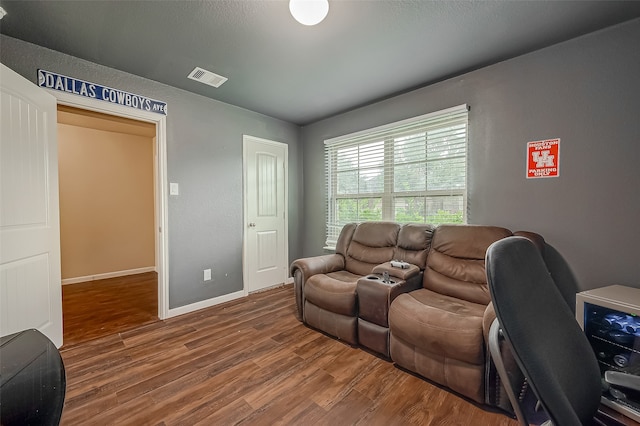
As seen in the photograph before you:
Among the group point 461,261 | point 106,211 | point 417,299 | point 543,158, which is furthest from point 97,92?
point 543,158

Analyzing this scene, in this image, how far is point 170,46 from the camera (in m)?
2.07

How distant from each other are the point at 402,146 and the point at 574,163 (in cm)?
143

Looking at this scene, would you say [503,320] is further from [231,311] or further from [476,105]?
[231,311]

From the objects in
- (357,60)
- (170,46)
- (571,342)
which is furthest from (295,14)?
(571,342)

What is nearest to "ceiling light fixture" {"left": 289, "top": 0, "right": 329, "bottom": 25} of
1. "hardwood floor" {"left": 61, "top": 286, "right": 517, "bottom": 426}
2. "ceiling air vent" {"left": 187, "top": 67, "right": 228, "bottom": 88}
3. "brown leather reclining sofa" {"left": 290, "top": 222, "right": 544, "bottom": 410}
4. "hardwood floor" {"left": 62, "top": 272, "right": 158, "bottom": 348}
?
"ceiling air vent" {"left": 187, "top": 67, "right": 228, "bottom": 88}

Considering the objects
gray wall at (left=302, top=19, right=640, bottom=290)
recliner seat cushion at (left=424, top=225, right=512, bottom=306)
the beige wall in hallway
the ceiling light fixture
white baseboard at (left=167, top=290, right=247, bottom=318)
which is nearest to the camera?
the ceiling light fixture

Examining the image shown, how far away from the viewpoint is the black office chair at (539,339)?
0.60 m

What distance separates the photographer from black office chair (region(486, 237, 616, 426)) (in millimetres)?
603

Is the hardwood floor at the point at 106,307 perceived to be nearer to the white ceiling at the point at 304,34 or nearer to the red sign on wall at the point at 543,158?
the white ceiling at the point at 304,34

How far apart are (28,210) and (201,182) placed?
1.40 meters

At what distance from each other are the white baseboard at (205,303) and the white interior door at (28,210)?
90cm

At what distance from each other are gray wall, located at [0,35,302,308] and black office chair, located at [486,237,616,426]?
295 cm

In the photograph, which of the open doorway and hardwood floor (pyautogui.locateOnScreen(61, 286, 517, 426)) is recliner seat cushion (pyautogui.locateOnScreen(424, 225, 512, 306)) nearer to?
hardwood floor (pyautogui.locateOnScreen(61, 286, 517, 426))

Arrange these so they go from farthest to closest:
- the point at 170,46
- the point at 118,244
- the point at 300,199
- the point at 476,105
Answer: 1. the point at 118,244
2. the point at 300,199
3. the point at 476,105
4. the point at 170,46
